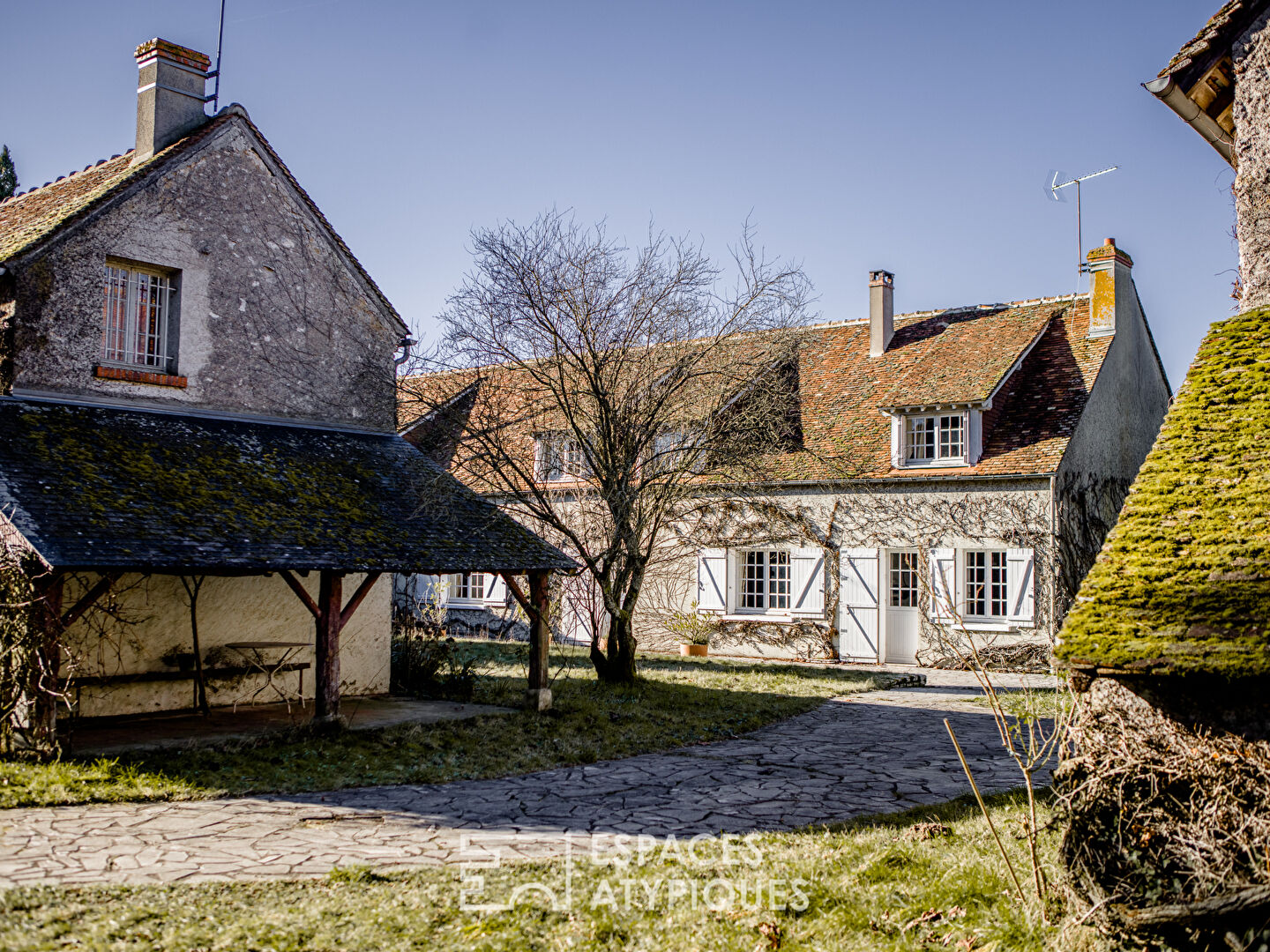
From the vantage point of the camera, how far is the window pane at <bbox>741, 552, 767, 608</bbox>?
21141mm

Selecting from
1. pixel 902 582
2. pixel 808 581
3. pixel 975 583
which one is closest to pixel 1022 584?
pixel 975 583

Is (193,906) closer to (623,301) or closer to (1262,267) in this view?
(1262,267)

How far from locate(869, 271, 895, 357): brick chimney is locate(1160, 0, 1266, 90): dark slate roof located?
1381cm

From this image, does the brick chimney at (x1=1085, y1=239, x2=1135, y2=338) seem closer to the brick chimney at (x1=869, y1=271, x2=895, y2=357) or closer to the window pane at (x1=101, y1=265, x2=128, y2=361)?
the brick chimney at (x1=869, y1=271, x2=895, y2=357)

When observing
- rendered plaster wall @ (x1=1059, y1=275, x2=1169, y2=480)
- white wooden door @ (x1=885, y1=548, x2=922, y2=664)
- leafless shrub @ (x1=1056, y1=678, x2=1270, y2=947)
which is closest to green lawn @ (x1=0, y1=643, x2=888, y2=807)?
white wooden door @ (x1=885, y1=548, x2=922, y2=664)

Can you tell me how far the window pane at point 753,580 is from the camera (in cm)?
2114

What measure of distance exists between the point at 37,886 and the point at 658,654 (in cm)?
1624

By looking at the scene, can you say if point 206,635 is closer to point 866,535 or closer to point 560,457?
point 560,457

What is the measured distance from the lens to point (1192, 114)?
8648 mm

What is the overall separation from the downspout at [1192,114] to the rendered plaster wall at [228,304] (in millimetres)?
9948

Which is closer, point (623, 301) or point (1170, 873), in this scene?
point (1170, 873)

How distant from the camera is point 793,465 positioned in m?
20.7

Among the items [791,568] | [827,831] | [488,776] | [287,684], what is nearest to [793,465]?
[791,568]

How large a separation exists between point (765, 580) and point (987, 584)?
14.5 feet
